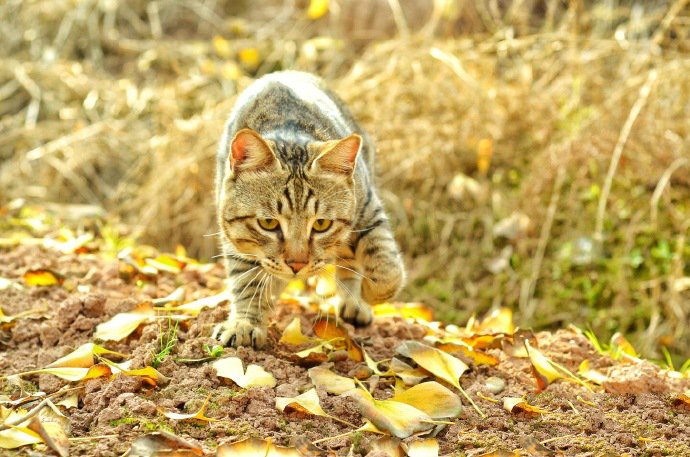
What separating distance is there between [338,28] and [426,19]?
34.2 inches

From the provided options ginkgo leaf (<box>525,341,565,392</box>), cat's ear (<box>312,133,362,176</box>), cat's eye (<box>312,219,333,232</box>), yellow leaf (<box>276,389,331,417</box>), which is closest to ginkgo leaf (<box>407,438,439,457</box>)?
yellow leaf (<box>276,389,331,417</box>)

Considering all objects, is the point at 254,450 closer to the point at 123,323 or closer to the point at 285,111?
the point at 123,323

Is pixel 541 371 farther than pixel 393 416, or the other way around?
pixel 541 371

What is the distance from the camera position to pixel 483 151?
233 inches

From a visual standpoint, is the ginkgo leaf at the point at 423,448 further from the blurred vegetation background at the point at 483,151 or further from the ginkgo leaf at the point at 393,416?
the blurred vegetation background at the point at 483,151

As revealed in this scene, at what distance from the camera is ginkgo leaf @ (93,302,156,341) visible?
304 cm

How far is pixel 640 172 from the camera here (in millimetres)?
5492

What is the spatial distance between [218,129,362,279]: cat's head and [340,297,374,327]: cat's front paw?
448 millimetres

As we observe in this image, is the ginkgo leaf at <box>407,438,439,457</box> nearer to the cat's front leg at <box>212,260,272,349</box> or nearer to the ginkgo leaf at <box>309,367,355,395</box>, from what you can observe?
the ginkgo leaf at <box>309,367,355,395</box>

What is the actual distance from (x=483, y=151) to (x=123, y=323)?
11.4 ft

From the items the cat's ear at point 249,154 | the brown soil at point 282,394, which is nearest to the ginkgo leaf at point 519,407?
the brown soil at point 282,394

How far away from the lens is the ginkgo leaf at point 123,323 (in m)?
3.04

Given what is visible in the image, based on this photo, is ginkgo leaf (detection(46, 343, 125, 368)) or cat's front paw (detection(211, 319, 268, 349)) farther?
cat's front paw (detection(211, 319, 268, 349))

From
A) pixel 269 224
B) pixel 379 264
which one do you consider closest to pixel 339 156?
pixel 269 224
